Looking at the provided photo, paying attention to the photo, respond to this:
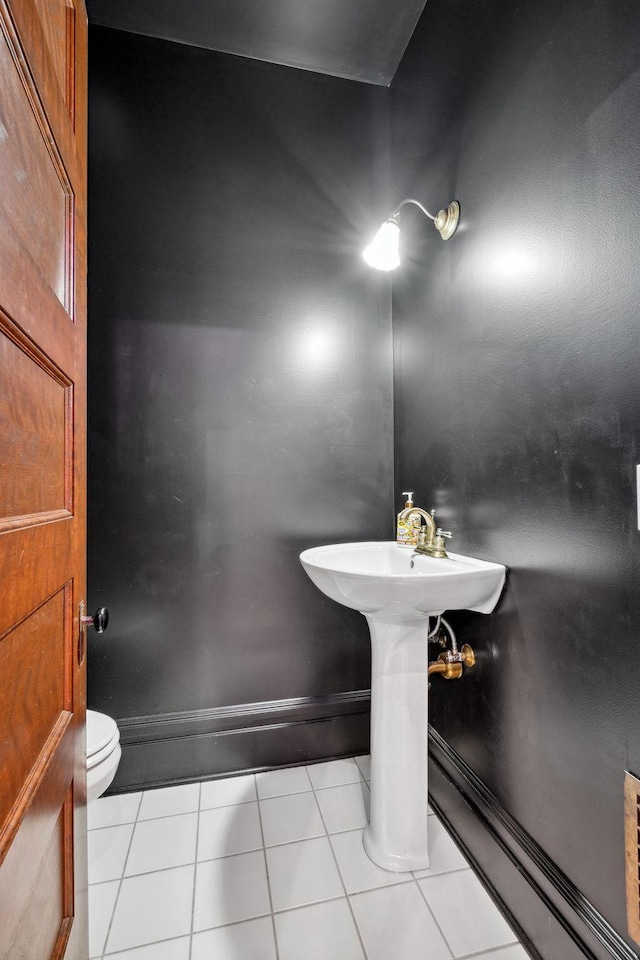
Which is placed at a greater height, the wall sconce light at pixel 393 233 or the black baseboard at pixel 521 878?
the wall sconce light at pixel 393 233

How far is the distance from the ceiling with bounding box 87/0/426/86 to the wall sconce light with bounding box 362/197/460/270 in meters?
0.73

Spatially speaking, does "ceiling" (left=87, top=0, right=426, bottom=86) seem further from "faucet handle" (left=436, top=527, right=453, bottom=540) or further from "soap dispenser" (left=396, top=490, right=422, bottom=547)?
"faucet handle" (left=436, top=527, right=453, bottom=540)

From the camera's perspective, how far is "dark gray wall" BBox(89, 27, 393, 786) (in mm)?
1591

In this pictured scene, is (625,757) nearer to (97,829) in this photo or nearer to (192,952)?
(192,952)

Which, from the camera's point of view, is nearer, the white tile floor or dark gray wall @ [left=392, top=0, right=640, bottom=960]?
dark gray wall @ [left=392, top=0, right=640, bottom=960]

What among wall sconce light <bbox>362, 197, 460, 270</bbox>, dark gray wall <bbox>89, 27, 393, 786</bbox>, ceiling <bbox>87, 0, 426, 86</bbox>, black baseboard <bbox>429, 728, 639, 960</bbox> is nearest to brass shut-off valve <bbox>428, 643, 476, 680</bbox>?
black baseboard <bbox>429, 728, 639, 960</bbox>

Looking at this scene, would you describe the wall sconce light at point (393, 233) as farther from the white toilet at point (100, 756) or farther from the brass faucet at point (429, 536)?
the white toilet at point (100, 756)

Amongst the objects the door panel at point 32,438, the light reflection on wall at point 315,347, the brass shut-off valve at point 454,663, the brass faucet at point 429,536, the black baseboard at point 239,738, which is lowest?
the black baseboard at point 239,738

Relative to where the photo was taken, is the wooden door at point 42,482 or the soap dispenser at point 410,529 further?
the soap dispenser at point 410,529

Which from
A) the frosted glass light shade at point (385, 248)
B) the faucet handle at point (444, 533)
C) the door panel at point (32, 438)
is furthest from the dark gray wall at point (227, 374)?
the door panel at point (32, 438)

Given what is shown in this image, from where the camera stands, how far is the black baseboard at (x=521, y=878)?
873mm

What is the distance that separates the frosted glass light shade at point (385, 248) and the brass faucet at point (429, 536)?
865mm

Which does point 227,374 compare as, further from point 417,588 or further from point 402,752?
point 402,752

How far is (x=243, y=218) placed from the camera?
5.60 feet
